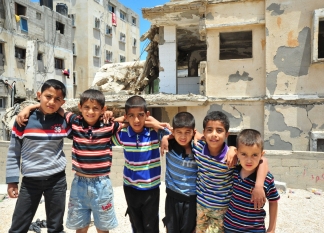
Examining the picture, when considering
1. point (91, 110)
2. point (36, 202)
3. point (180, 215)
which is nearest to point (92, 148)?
point (91, 110)

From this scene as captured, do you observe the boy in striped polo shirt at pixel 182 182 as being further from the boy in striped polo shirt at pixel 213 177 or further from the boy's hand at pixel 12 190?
the boy's hand at pixel 12 190

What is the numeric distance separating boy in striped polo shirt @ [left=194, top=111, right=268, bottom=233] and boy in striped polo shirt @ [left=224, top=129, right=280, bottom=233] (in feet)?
0.33

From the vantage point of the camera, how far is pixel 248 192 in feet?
7.11

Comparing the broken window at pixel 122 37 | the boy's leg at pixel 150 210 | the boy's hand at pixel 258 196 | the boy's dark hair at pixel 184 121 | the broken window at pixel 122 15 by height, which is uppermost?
the broken window at pixel 122 15

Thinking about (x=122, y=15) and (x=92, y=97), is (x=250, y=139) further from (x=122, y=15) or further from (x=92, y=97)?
(x=122, y=15)

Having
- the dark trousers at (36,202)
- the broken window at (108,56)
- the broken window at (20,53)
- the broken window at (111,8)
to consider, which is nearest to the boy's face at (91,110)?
the dark trousers at (36,202)

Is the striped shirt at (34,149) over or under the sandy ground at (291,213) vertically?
over

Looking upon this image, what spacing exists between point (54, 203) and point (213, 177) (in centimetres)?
169

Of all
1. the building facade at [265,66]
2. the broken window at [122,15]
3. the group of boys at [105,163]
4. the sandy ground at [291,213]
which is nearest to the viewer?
the group of boys at [105,163]

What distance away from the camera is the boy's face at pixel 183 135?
2.49 metres

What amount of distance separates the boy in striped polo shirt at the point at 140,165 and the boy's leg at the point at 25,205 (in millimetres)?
939

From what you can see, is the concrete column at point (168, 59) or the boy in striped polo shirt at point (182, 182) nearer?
the boy in striped polo shirt at point (182, 182)

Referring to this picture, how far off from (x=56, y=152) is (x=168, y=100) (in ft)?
22.0

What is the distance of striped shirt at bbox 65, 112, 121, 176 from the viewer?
263cm
